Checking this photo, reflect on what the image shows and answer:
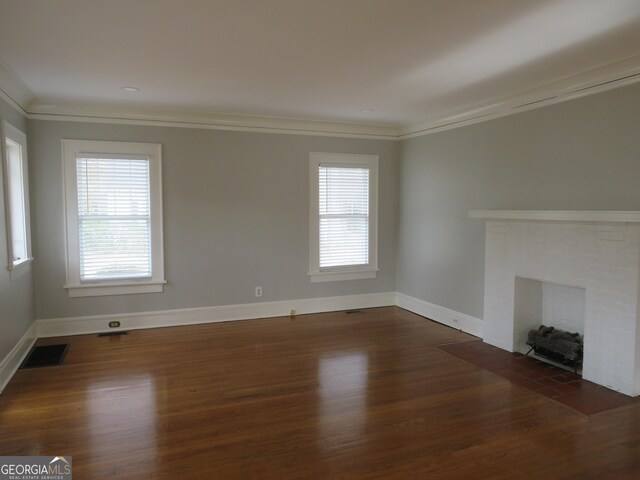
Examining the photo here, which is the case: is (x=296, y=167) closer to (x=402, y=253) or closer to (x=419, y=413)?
(x=402, y=253)

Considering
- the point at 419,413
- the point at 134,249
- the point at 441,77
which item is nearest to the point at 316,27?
the point at 441,77

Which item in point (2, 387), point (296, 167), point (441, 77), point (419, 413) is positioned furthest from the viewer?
point (296, 167)

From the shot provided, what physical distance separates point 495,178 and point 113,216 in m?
4.29

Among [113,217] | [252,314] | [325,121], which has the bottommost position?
[252,314]

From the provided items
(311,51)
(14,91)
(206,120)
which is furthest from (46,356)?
(311,51)

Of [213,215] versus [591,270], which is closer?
[591,270]

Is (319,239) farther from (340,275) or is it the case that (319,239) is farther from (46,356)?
(46,356)

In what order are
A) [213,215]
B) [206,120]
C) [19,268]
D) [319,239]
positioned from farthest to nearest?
[319,239]
[213,215]
[206,120]
[19,268]

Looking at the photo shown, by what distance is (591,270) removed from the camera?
11.7 feet

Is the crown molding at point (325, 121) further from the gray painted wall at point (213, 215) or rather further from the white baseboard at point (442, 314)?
the white baseboard at point (442, 314)

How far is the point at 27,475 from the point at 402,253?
16.2 feet

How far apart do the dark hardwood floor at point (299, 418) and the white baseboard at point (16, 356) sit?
9 cm

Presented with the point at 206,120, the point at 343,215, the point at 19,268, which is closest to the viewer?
the point at 19,268

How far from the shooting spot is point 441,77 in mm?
3773
